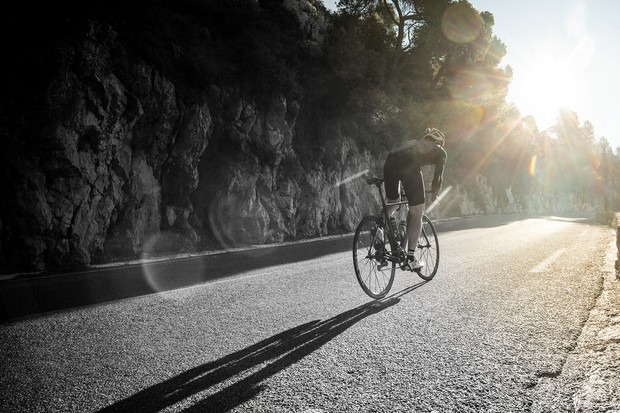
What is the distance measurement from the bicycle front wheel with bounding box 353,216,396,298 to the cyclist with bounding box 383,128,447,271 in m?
0.24

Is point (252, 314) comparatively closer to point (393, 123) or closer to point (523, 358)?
point (523, 358)

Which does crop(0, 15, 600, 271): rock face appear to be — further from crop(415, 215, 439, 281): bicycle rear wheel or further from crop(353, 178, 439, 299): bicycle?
crop(415, 215, 439, 281): bicycle rear wheel

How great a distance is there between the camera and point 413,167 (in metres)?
4.81

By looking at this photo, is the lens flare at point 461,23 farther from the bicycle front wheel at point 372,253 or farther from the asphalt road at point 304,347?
the bicycle front wheel at point 372,253

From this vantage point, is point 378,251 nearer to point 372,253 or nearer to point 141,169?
point 372,253

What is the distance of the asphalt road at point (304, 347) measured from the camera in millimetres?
2045

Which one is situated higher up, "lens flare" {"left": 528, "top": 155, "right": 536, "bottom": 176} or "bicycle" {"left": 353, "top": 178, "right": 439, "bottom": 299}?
"lens flare" {"left": 528, "top": 155, "right": 536, "bottom": 176}

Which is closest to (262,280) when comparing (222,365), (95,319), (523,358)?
(95,319)

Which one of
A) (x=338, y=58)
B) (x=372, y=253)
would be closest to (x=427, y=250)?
(x=372, y=253)

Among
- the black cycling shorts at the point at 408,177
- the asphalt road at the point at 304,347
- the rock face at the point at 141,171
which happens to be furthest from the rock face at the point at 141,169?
the black cycling shorts at the point at 408,177

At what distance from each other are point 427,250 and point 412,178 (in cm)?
132

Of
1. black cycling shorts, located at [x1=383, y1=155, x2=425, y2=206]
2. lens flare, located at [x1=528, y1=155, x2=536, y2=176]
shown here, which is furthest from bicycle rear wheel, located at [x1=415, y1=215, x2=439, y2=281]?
lens flare, located at [x1=528, y1=155, x2=536, y2=176]

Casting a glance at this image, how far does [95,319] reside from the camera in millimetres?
3715

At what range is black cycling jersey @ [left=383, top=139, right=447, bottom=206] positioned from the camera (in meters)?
4.80
